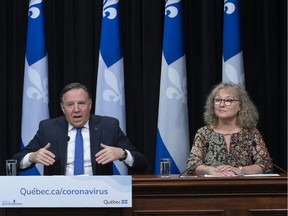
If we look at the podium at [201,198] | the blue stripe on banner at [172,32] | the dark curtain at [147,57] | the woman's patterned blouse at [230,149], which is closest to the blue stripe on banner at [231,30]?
the dark curtain at [147,57]

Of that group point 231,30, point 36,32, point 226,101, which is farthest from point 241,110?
point 36,32

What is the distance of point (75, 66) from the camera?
5.54 m

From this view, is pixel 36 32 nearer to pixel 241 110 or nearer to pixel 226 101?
pixel 226 101

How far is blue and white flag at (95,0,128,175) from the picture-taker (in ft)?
17.3

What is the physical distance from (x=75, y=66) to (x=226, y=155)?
1.74 meters

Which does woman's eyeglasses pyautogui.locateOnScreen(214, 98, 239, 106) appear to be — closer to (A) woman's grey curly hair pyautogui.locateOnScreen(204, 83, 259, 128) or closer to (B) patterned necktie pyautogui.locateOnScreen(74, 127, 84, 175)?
(A) woman's grey curly hair pyautogui.locateOnScreen(204, 83, 259, 128)

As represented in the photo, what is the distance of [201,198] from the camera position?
11.7 feet

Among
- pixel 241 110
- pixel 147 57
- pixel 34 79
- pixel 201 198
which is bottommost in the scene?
pixel 201 198

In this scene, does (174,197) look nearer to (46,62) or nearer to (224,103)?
(224,103)

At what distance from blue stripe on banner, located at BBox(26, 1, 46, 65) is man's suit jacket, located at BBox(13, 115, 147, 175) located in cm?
105

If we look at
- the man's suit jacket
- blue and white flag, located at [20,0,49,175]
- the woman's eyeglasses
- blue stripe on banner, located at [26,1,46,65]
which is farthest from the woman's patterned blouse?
blue stripe on banner, located at [26,1,46,65]

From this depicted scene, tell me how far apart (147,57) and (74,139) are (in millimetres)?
1334

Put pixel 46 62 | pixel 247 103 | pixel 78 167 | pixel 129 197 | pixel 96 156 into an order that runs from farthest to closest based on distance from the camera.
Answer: pixel 46 62 < pixel 247 103 < pixel 78 167 < pixel 96 156 < pixel 129 197

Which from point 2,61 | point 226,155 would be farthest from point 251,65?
point 2,61
